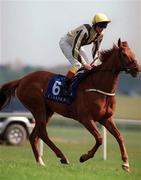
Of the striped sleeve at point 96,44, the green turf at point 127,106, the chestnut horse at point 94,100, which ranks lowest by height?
the green turf at point 127,106

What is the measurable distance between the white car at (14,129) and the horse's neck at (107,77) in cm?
549

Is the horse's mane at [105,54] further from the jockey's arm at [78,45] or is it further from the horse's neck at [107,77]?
the jockey's arm at [78,45]

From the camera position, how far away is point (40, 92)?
798 centimetres

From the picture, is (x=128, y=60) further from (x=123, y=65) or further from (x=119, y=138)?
(x=119, y=138)

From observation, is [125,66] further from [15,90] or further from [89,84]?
[15,90]

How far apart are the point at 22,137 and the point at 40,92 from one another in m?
5.01

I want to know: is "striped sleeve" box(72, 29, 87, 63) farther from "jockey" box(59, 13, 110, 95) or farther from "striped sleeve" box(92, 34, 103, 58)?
"striped sleeve" box(92, 34, 103, 58)

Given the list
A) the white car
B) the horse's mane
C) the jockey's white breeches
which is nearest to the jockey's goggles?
the horse's mane

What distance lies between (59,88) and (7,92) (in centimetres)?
111

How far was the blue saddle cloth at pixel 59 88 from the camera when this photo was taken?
7520 millimetres

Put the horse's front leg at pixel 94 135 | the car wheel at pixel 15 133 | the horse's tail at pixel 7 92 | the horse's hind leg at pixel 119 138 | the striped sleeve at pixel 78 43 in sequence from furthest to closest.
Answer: the car wheel at pixel 15 133
the horse's tail at pixel 7 92
the striped sleeve at pixel 78 43
the horse's hind leg at pixel 119 138
the horse's front leg at pixel 94 135

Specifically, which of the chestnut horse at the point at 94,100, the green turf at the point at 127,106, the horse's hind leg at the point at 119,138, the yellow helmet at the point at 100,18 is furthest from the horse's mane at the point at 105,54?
the green turf at the point at 127,106

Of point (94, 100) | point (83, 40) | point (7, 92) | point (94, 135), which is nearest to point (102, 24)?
point (83, 40)

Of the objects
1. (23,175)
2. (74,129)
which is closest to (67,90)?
(23,175)
